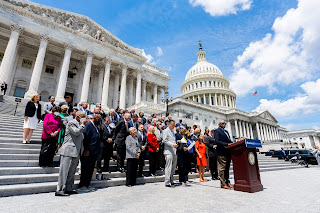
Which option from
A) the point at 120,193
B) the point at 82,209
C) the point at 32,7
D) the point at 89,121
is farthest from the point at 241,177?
the point at 32,7

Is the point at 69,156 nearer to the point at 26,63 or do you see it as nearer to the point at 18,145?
the point at 18,145

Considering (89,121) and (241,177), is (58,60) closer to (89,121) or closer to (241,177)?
(89,121)

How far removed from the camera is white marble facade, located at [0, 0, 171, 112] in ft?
65.4

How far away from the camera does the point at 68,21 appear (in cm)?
2378

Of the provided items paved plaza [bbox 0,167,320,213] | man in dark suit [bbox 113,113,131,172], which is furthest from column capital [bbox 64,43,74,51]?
paved plaza [bbox 0,167,320,213]

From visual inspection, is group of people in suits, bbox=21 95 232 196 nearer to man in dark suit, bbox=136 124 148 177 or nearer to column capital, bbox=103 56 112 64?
man in dark suit, bbox=136 124 148 177

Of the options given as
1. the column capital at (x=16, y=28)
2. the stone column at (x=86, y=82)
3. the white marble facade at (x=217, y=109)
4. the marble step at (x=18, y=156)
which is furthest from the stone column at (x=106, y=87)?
the white marble facade at (x=217, y=109)

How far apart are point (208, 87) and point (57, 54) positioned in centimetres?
5914

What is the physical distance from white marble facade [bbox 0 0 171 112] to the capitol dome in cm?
4436

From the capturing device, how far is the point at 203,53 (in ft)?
310

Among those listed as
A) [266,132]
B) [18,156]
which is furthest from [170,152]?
[266,132]

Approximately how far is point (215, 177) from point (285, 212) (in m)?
4.79

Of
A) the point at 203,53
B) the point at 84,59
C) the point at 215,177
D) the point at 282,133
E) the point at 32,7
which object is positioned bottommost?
the point at 215,177

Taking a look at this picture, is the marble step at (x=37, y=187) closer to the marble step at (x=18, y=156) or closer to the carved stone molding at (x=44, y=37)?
the marble step at (x=18, y=156)
